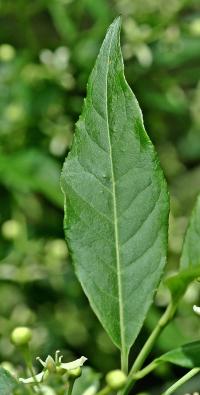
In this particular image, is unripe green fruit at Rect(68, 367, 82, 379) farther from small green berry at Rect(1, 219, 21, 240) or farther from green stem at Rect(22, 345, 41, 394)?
small green berry at Rect(1, 219, 21, 240)

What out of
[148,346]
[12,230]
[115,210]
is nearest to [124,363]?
[148,346]

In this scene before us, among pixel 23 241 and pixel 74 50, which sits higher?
pixel 74 50

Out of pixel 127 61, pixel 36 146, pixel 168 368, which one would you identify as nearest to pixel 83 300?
pixel 168 368

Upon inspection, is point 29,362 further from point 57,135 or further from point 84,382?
point 57,135

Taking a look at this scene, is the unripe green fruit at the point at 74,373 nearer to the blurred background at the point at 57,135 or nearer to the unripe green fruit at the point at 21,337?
the unripe green fruit at the point at 21,337

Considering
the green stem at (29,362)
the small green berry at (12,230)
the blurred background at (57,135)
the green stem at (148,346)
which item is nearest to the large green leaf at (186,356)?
the green stem at (148,346)

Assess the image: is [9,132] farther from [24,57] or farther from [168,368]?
[168,368]
